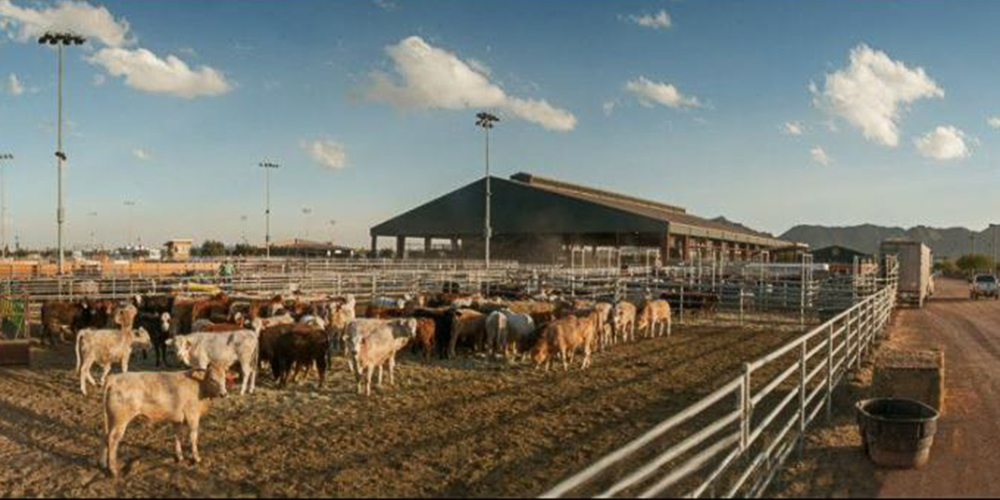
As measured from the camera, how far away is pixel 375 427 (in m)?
8.63

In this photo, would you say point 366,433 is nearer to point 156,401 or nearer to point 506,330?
point 156,401

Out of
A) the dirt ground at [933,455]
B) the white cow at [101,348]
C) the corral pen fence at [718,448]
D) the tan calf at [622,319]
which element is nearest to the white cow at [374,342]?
the white cow at [101,348]

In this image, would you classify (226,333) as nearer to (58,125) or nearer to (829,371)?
(829,371)

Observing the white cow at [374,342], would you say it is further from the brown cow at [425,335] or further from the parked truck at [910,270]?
the parked truck at [910,270]

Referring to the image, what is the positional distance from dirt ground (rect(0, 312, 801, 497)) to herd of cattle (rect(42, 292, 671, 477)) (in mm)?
374

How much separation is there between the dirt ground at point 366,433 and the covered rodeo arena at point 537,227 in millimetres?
39078

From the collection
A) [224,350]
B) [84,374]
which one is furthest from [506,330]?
[84,374]

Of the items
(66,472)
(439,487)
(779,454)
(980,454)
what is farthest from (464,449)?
(980,454)

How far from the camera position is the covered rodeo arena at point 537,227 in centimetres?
5166

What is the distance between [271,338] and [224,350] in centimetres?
96

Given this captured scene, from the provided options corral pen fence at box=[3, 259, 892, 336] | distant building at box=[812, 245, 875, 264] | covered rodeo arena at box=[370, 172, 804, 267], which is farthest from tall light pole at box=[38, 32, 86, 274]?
distant building at box=[812, 245, 875, 264]

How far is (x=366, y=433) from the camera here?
8.35 metres

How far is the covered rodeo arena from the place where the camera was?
169 feet

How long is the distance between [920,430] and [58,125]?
102 ft
